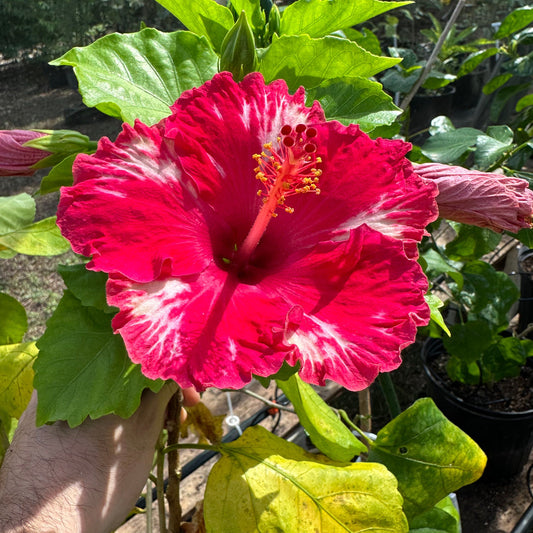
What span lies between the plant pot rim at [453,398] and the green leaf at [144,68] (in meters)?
1.50

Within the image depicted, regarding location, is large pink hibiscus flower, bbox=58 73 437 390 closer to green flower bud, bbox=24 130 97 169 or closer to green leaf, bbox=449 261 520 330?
green flower bud, bbox=24 130 97 169

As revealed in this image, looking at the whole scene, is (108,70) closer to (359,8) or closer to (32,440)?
(359,8)

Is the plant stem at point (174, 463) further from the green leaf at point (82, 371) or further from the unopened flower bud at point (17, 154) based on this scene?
the unopened flower bud at point (17, 154)

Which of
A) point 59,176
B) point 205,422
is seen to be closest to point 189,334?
point 59,176

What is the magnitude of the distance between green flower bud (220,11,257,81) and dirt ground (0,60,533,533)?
1.40m

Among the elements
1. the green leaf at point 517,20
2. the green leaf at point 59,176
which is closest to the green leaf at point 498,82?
the green leaf at point 517,20

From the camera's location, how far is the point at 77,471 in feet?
2.37

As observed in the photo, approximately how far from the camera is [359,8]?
706mm

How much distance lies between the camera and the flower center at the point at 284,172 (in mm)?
591

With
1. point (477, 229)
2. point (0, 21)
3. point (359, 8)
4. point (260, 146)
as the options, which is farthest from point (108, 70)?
point (0, 21)

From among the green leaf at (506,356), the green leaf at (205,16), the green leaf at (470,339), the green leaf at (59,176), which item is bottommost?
the green leaf at (506,356)

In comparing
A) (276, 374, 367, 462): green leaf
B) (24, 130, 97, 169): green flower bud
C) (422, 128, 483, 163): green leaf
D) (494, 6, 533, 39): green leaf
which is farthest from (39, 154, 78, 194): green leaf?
(494, 6, 533, 39): green leaf

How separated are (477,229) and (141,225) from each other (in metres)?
1.18

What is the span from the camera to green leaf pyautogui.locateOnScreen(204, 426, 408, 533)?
0.72 meters
